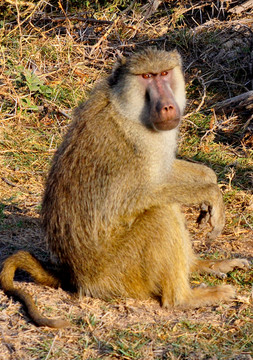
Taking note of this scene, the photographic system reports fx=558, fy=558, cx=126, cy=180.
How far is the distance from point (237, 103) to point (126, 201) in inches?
137

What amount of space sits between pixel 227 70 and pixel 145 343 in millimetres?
4946

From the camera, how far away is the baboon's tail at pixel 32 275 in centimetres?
349

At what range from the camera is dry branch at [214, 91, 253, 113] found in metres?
6.64

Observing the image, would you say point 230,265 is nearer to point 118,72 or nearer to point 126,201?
point 126,201

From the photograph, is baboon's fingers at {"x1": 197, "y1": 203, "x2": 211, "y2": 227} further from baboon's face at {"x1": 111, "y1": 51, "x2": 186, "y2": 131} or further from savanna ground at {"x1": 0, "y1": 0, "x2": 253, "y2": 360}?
baboon's face at {"x1": 111, "y1": 51, "x2": 186, "y2": 131}

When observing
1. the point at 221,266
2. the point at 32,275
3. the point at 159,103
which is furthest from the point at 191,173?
the point at 32,275

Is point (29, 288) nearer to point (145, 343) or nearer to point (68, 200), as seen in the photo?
point (68, 200)

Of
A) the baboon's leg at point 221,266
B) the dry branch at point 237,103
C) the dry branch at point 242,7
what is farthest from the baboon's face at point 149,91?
the dry branch at point 242,7

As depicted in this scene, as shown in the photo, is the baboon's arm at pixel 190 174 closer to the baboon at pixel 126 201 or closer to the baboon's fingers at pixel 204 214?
the baboon's fingers at pixel 204 214

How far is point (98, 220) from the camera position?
3871 mm

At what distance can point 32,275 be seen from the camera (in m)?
4.02

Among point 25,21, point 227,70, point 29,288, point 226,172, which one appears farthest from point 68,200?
point 25,21

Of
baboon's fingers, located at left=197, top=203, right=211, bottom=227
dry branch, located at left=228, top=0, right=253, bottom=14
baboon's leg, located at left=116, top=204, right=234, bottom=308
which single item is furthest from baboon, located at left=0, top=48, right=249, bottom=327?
dry branch, located at left=228, top=0, right=253, bottom=14

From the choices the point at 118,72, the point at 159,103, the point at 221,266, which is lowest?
the point at 221,266
